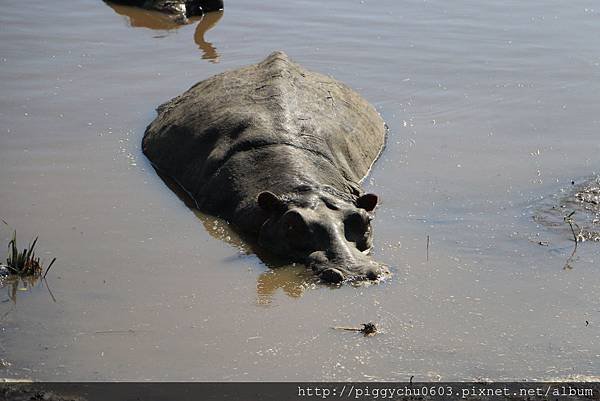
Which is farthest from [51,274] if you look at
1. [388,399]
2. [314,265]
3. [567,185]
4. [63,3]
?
[63,3]

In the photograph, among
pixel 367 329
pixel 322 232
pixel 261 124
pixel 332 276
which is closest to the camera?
pixel 367 329

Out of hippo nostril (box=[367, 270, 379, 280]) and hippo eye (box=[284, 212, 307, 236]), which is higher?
hippo eye (box=[284, 212, 307, 236])

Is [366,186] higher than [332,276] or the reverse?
the reverse

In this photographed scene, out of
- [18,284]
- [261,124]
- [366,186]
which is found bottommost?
[366,186]

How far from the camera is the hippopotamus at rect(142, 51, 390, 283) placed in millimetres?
8984

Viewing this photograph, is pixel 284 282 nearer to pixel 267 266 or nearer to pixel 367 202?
pixel 267 266

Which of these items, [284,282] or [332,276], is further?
[284,282]

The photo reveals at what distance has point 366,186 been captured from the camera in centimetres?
1091

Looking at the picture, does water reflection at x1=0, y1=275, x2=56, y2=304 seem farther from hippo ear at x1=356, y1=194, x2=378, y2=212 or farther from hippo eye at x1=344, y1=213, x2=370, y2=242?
hippo ear at x1=356, y1=194, x2=378, y2=212

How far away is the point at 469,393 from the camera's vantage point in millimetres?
6797

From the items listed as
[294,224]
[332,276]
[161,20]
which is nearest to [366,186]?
[294,224]

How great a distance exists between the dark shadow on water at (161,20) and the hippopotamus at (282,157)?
4498 millimetres

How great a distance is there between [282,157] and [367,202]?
923mm

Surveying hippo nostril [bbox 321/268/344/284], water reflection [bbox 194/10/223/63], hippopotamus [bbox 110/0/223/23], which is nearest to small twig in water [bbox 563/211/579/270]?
hippo nostril [bbox 321/268/344/284]
